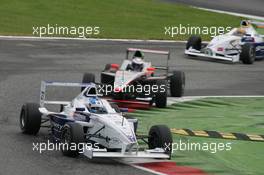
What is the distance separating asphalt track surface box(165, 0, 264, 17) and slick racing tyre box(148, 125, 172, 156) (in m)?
26.9

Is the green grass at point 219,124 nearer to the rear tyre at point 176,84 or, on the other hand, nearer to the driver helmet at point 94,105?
the rear tyre at point 176,84

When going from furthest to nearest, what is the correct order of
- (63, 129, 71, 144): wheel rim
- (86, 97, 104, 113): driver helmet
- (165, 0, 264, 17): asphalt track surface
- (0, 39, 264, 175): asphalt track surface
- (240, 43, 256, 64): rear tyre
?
(165, 0, 264, 17): asphalt track surface < (240, 43, 256, 64): rear tyre < (86, 97, 104, 113): driver helmet < (63, 129, 71, 144): wheel rim < (0, 39, 264, 175): asphalt track surface

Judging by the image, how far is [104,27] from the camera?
3766 centimetres

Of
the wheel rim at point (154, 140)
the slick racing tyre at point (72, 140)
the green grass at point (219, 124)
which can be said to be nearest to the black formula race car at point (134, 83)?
the green grass at point (219, 124)

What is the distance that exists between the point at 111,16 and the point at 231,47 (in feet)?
30.2

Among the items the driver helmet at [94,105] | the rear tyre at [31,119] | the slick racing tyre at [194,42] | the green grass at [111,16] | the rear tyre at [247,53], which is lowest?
the rear tyre at [31,119]

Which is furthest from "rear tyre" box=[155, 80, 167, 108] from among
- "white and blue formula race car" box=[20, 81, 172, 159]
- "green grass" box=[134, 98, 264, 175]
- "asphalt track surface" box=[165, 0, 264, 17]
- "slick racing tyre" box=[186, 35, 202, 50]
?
"asphalt track surface" box=[165, 0, 264, 17]

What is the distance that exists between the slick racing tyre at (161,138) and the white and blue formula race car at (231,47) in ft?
49.2

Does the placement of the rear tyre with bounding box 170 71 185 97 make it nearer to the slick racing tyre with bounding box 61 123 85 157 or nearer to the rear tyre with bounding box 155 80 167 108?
the rear tyre with bounding box 155 80 167 108

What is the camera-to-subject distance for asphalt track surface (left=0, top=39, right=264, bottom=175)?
1553 centimetres

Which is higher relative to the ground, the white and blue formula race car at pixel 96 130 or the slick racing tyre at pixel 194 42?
the slick racing tyre at pixel 194 42

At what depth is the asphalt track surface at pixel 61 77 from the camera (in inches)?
611

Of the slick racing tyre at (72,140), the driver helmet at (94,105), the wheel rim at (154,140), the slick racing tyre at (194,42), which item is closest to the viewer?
the slick racing tyre at (72,140)

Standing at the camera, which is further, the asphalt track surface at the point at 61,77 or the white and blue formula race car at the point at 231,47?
the white and blue formula race car at the point at 231,47
